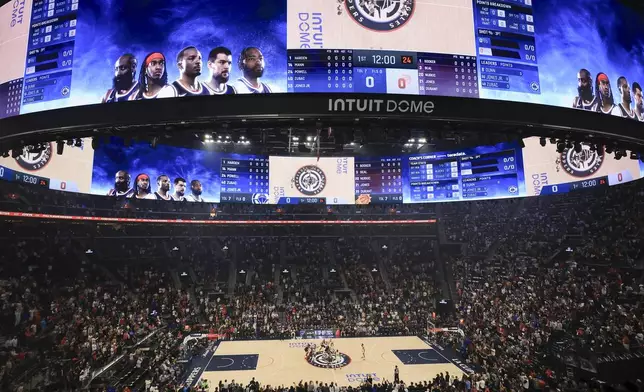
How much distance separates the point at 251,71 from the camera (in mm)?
7438

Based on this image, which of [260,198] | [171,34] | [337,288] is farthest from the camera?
[337,288]

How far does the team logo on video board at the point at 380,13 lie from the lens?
24.5ft

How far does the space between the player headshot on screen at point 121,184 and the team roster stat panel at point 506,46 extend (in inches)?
892

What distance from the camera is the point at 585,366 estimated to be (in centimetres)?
1515

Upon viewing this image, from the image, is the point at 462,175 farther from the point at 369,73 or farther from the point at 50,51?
the point at 50,51

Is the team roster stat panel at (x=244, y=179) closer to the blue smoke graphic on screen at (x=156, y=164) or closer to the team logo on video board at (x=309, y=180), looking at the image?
the blue smoke graphic on screen at (x=156, y=164)

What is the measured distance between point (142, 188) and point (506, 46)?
23.0 meters

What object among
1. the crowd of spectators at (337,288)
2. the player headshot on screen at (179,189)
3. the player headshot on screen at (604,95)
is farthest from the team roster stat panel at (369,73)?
the player headshot on screen at (179,189)

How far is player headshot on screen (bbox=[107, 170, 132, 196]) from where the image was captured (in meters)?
23.5

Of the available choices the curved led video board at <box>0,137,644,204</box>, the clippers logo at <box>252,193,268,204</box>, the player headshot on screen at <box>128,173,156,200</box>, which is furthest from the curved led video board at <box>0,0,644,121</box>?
the clippers logo at <box>252,193,268,204</box>

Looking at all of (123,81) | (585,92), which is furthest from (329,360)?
(123,81)

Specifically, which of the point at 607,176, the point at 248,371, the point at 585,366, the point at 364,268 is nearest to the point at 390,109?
the point at 585,366

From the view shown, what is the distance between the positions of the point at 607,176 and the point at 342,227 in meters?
20.7

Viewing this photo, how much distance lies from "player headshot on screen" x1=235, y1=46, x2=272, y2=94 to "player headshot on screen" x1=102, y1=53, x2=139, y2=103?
2133 mm
